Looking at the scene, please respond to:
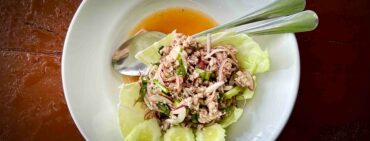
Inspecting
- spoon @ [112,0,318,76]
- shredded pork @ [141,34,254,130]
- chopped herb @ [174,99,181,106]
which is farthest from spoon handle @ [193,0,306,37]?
chopped herb @ [174,99,181,106]

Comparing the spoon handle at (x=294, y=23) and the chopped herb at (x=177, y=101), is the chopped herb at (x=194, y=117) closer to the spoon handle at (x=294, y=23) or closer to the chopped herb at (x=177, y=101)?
the chopped herb at (x=177, y=101)

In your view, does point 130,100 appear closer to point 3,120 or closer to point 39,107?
point 39,107

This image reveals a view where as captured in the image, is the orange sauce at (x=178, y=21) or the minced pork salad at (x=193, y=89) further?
the orange sauce at (x=178, y=21)

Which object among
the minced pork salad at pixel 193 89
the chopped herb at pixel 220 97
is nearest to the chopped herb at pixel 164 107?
the minced pork salad at pixel 193 89

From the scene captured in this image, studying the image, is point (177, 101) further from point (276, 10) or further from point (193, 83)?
point (276, 10)

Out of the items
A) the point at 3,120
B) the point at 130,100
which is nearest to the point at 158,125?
the point at 130,100
